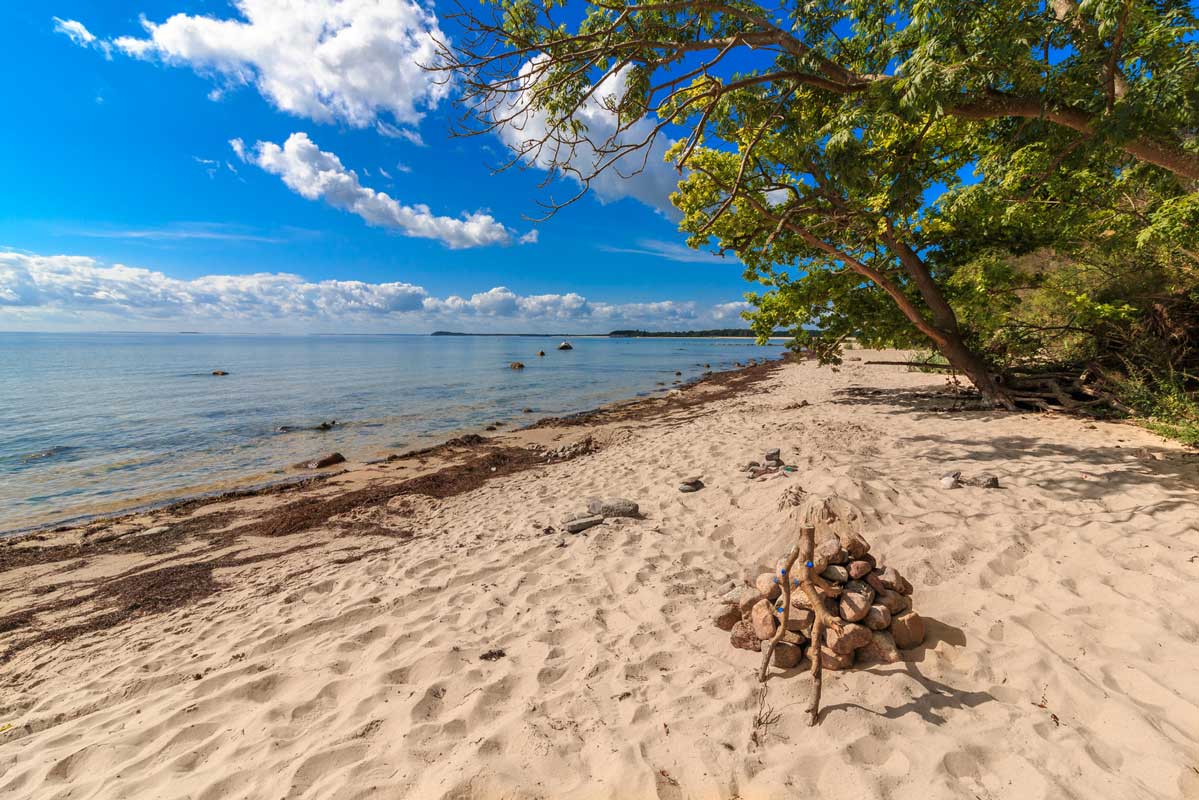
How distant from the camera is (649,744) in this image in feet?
9.24

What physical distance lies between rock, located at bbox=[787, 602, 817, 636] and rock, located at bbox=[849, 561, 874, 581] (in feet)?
1.36

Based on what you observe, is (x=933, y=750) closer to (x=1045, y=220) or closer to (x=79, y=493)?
(x=1045, y=220)

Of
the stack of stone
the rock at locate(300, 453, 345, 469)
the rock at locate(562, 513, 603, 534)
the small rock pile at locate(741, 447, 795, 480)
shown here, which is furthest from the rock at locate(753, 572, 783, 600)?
the rock at locate(300, 453, 345, 469)

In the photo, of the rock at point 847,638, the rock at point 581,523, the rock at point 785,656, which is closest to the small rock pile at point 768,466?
the rock at point 581,523

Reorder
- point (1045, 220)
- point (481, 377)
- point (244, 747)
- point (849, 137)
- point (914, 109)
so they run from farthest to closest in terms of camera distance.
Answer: point (481, 377) → point (1045, 220) → point (849, 137) → point (914, 109) → point (244, 747)

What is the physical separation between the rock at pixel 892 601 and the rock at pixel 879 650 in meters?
0.18

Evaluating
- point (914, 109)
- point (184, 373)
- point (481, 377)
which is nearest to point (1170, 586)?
point (914, 109)

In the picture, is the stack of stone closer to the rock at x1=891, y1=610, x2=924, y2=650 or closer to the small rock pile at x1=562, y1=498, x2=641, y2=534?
the rock at x1=891, y1=610, x2=924, y2=650

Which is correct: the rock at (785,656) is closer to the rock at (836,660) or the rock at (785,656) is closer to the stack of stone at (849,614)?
the stack of stone at (849,614)

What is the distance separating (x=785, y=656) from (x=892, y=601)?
2.91ft

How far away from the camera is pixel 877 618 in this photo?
3262 millimetres

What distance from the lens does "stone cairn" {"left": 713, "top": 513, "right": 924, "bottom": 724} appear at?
316cm

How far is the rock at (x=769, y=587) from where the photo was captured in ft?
11.5

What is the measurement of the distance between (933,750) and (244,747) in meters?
4.22
